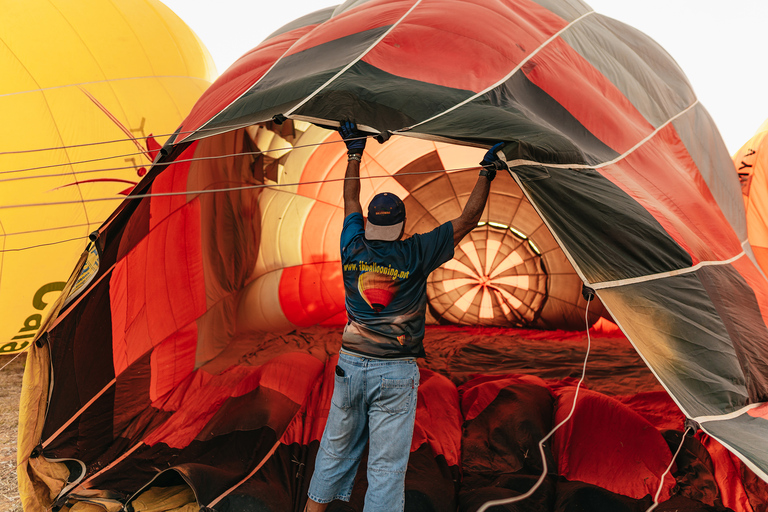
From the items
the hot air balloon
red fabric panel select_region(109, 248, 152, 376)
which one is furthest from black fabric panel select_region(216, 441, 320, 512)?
red fabric panel select_region(109, 248, 152, 376)

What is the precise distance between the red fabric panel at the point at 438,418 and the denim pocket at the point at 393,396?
815 millimetres

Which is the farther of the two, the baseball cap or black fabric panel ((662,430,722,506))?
black fabric panel ((662,430,722,506))

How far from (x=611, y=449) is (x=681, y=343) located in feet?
2.58

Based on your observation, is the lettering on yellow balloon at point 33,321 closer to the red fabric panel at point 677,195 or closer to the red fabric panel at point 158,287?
the red fabric panel at point 158,287

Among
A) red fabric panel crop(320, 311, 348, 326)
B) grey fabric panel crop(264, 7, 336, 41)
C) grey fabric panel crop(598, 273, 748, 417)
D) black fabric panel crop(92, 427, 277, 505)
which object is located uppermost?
grey fabric panel crop(264, 7, 336, 41)

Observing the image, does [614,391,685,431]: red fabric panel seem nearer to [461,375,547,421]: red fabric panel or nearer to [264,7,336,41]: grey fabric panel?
[461,375,547,421]: red fabric panel

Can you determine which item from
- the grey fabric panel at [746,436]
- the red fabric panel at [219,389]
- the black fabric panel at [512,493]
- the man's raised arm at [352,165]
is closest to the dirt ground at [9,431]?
the red fabric panel at [219,389]

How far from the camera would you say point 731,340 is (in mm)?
2004

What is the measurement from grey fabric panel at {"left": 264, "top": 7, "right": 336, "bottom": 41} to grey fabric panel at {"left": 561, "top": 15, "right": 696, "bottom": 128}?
52.9 inches

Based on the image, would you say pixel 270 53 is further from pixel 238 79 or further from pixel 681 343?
pixel 681 343

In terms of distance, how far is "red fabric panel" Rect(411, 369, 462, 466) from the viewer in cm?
256

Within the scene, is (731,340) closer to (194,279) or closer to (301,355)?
(301,355)

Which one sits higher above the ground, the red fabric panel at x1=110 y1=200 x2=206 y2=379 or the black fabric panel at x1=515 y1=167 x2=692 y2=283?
the black fabric panel at x1=515 y1=167 x2=692 y2=283

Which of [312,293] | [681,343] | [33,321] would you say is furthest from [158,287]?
[681,343]
